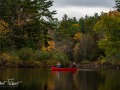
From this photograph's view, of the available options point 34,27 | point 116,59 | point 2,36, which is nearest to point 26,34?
point 34,27

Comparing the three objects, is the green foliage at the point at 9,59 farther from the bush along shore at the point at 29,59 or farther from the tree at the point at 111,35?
the tree at the point at 111,35

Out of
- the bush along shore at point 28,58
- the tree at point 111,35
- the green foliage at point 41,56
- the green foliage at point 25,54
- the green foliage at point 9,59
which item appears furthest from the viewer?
the green foliage at point 41,56

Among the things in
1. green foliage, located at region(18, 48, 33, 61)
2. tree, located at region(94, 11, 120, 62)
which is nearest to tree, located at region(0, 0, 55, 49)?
green foliage, located at region(18, 48, 33, 61)

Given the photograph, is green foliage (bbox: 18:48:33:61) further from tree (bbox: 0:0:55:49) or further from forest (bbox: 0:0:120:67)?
tree (bbox: 0:0:55:49)

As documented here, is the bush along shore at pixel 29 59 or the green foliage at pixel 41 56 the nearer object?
Answer: the bush along shore at pixel 29 59

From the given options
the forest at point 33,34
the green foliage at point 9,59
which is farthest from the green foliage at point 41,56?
the green foliage at point 9,59

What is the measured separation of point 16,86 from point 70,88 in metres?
4.68

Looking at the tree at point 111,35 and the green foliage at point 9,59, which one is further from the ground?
the tree at point 111,35

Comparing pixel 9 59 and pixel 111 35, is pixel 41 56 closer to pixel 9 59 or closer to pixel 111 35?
pixel 9 59

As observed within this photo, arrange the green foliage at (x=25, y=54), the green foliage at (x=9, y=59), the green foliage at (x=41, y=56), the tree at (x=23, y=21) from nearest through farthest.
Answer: the green foliage at (x=9, y=59) → the green foliage at (x=25, y=54) → the green foliage at (x=41, y=56) → the tree at (x=23, y=21)

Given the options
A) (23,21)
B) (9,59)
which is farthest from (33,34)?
(9,59)

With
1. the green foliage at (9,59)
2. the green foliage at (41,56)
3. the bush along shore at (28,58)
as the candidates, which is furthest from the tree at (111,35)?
the green foliage at (9,59)

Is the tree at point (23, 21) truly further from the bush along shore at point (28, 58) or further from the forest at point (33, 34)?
the bush along shore at point (28, 58)

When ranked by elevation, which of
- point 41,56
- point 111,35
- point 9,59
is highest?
point 111,35
